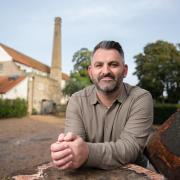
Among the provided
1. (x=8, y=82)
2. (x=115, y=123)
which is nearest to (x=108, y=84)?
(x=115, y=123)

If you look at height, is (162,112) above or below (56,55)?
below

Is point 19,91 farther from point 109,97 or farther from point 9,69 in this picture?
point 109,97

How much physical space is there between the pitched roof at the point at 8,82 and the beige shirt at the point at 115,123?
112ft

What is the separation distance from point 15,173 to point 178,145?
1172 mm

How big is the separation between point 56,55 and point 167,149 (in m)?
48.7

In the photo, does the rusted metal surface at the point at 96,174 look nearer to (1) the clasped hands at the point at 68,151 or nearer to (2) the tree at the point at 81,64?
(1) the clasped hands at the point at 68,151

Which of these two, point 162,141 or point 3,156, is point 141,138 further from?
point 3,156

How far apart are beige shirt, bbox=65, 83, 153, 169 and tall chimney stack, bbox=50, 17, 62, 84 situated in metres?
46.3

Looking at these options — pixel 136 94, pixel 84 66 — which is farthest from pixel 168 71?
pixel 136 94

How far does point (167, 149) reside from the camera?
1.60 meters

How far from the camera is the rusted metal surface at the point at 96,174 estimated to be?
1772 mm

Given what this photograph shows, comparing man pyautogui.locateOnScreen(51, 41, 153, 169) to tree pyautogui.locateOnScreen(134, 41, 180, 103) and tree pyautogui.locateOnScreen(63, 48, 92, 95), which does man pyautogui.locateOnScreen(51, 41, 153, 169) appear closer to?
tree pyautogui.locateOnScreen(134, 41, 180, 103)

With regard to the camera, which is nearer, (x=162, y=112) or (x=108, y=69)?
(x=108, y=69)

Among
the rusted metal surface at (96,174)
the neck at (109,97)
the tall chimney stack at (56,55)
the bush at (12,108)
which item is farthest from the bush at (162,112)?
the tall chimney stack at (56,55)
